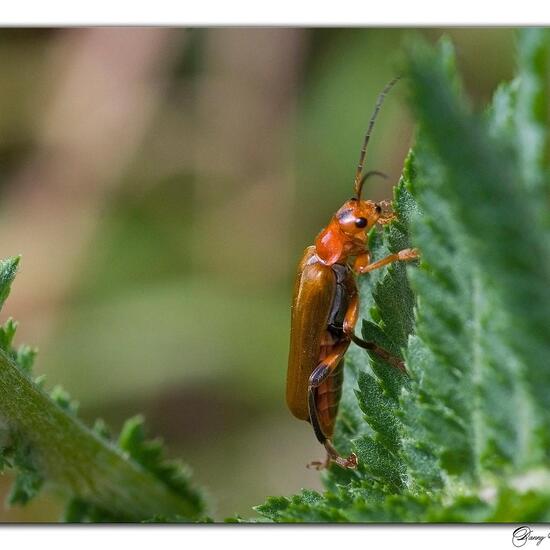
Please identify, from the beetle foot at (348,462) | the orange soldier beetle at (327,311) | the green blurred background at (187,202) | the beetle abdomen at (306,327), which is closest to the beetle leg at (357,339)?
the orange soldier beetle at (327,311)

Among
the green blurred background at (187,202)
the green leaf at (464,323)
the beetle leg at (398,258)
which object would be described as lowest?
the green leaf at (464,323)

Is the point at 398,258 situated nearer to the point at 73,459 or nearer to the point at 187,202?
the point at 73,459

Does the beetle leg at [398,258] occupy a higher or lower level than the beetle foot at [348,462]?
higher

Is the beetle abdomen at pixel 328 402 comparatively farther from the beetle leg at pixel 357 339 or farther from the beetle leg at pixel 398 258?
the beetle leg at pixel 398 258

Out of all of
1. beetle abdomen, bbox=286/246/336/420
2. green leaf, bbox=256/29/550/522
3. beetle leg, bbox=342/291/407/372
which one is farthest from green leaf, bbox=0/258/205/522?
beetle leg, bbox=342/291/407/372

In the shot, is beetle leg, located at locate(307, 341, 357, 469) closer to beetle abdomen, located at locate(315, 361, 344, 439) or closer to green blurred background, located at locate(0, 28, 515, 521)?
beetle abdomen, located at locate(315, 361, 344, 439)

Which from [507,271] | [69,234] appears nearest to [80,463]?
[507,271]
